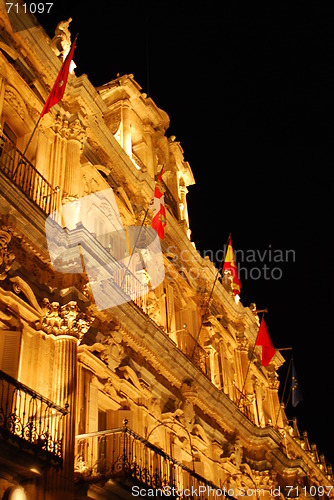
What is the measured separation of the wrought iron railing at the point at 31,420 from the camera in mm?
9539

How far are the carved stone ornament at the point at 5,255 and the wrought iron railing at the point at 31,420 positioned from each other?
6.84ft

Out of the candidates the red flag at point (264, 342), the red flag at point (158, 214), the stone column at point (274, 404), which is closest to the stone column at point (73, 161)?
the red flag at point (158, 214)

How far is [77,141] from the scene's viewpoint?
51.7ft

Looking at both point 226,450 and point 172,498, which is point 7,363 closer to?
point 172,498

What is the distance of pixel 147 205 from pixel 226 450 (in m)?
7.95

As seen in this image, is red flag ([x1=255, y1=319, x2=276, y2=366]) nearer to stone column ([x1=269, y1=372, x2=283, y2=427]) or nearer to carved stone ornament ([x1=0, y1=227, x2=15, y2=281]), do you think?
stone column ([x1=269, y1=372, x2=283, y2=427])

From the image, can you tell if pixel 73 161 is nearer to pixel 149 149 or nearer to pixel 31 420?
pixel 149 149

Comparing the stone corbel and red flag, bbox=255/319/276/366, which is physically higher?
red flag, bbox=255/319/276/366

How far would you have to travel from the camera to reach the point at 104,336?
1396 centimetres

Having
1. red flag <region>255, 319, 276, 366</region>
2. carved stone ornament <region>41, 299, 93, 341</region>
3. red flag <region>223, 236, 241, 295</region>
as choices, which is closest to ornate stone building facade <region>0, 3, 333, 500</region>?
carved stone ornament <region>41, 299, 93, 341</region>

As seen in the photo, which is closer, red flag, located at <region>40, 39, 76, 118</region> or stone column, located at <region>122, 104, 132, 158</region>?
red flag, located at <region>40, 39, 76, 118</region>

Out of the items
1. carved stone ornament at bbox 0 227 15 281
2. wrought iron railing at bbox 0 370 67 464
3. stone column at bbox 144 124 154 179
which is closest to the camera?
wrought iron railing at bbox 0 370 67 464

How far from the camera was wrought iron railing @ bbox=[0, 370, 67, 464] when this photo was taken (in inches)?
376

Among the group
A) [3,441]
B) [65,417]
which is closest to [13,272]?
[65,417]
